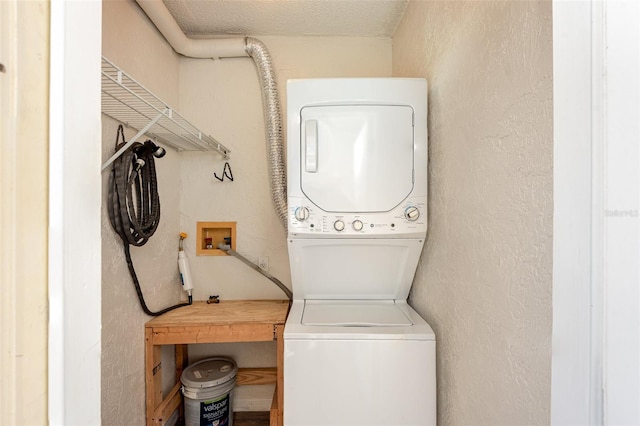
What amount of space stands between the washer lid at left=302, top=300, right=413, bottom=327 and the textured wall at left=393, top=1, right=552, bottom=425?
7.2 inches

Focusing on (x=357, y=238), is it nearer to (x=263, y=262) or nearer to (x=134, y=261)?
(x=263, y=262)

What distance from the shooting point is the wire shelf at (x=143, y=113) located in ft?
3.05

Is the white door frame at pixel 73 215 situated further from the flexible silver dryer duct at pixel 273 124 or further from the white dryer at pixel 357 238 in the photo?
the flexible silver dryer duct at pixel 273 124

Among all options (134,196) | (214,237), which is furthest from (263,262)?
(134,196)

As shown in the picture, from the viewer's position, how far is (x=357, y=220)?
1.28 metres

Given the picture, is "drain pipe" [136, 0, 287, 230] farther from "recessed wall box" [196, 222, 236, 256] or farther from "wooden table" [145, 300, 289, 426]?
"wooden table" [145, 300, 289, 426]

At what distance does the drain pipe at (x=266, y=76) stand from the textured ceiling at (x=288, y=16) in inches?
3.4

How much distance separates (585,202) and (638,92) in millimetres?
166

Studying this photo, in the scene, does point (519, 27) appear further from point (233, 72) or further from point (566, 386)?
point (233, 72)

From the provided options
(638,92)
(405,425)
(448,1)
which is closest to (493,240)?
(638,92)

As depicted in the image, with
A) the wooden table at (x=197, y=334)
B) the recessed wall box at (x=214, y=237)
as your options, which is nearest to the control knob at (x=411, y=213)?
the wooden table at (x=197, y=334)

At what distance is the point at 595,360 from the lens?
42 centimetres

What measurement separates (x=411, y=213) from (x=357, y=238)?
282 mm

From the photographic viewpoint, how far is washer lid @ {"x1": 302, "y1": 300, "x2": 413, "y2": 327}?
1.27m
